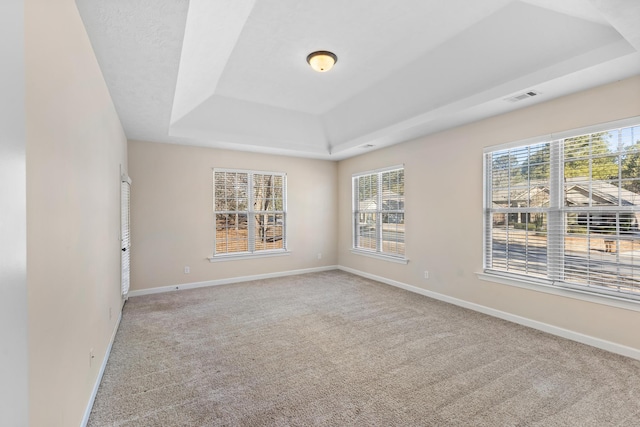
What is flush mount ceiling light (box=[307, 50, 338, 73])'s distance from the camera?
125 inches

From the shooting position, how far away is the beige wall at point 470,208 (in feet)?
9.66

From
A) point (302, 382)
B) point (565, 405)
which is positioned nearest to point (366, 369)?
point (302, 382)

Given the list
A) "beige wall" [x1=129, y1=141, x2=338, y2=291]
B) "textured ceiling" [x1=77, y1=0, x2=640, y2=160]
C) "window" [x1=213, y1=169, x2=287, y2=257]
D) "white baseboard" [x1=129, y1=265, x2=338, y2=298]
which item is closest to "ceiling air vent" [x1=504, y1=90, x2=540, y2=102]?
"textured ceiling" [x1=77, y1=0, x2=640, y2=160]

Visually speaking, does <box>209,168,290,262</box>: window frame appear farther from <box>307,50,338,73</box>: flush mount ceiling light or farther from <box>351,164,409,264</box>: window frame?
<box>307,50,338,73</box>: flush mount ceiling light

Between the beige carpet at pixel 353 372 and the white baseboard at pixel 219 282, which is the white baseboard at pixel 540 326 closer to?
the beige carpet at pixel 353 372

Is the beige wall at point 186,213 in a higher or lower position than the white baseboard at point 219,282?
higher

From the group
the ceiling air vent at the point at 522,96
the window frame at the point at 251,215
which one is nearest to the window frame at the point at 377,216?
the window frame at the point at 251,215

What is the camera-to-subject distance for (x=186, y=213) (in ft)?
17.2

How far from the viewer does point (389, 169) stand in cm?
548

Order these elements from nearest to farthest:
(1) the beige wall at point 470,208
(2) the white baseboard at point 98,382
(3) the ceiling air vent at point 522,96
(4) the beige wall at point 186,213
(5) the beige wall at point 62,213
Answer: (5) the beige wall at point 62,213, (2) the white baseboard at point 98,382, (1) the beige wall at point 470,208, (3) the ceiling air vent at point 522,96, (4) the beige wall at point 186,213

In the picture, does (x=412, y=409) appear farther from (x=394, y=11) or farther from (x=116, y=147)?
(x=116, y=147)

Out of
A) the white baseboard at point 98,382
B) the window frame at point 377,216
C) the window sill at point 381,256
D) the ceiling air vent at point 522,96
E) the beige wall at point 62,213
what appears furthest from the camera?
the window frame at point 377,216

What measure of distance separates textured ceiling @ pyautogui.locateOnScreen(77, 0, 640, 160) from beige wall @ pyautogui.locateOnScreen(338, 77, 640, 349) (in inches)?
8.4

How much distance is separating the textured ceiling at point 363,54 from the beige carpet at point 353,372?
254cm
